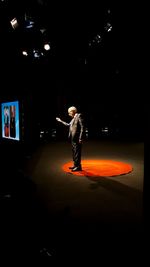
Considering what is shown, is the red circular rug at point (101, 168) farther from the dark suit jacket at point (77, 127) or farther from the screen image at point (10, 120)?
the screen image at point (10, 120)

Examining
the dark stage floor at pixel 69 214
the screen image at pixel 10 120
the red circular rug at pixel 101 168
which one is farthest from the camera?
the screen image at pixel 10 120

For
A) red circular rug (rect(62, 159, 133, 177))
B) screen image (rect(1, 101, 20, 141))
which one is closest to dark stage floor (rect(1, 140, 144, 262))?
red circular rug (rect(62, 159, 133, 177))

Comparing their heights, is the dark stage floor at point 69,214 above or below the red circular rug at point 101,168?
below

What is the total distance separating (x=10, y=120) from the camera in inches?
378

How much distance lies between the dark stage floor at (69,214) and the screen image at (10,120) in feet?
7.98

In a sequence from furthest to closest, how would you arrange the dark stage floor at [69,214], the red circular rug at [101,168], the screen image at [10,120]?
the screen image at [10,120] → the red circular rug at [101,168] → the dark stage floor at [69,214]

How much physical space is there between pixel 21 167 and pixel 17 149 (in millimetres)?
3095

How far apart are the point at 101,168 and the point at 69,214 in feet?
12.4

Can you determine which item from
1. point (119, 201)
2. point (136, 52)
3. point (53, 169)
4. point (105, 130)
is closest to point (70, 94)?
point (105, 130)

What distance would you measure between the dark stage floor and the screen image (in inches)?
95.7

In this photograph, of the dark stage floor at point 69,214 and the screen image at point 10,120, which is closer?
the dark stage floor at point 69,214

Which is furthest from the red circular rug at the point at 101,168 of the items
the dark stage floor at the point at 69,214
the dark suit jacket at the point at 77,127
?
the dark suit jacket at the point at 77,127

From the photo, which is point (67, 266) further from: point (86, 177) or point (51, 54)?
point (51, 54)

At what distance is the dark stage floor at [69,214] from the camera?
312 centimetres
